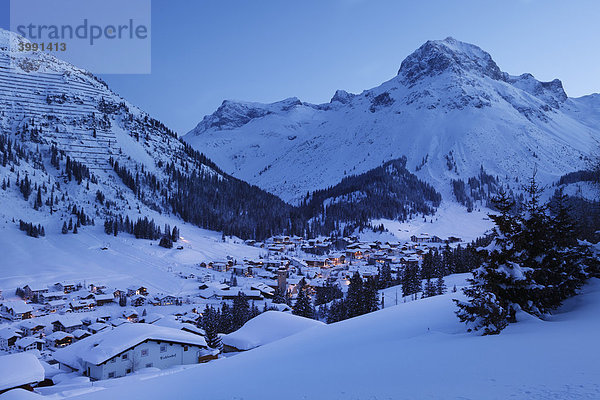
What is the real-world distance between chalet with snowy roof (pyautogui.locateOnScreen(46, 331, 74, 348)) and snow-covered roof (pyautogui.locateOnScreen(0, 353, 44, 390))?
2235 centimetres

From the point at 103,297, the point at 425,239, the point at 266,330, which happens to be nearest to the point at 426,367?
the point at 266,330

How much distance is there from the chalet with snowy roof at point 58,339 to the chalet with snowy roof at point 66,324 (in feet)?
13.3

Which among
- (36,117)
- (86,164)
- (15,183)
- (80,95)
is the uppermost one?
(80,95)

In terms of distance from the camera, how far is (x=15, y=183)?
347 ft

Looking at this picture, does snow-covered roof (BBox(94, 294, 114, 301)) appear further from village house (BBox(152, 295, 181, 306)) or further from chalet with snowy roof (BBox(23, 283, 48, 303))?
chalet with snowy roof (BBox(23, 283, 48, 303))

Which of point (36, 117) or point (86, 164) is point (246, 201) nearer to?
point (86, 164)

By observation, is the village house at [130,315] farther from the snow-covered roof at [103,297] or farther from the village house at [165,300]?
Answer: the snow-covered roof at [103,297]

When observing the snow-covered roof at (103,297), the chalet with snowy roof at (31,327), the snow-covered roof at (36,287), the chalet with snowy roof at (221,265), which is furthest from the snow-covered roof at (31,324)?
the chalet with snowy roof at (221,265)

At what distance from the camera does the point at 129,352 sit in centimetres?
2641

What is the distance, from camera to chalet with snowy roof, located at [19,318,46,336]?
46.3 m

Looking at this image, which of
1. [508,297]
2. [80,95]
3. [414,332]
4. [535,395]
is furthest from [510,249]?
[80,95]

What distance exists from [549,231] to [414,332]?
22.8 feet

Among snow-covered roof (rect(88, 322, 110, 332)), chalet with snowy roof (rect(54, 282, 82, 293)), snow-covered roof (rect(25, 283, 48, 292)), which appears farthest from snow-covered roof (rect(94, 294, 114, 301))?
snow-covered roof (rect(88, 322, 110, 332))

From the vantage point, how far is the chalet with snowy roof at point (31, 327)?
4634 cm
